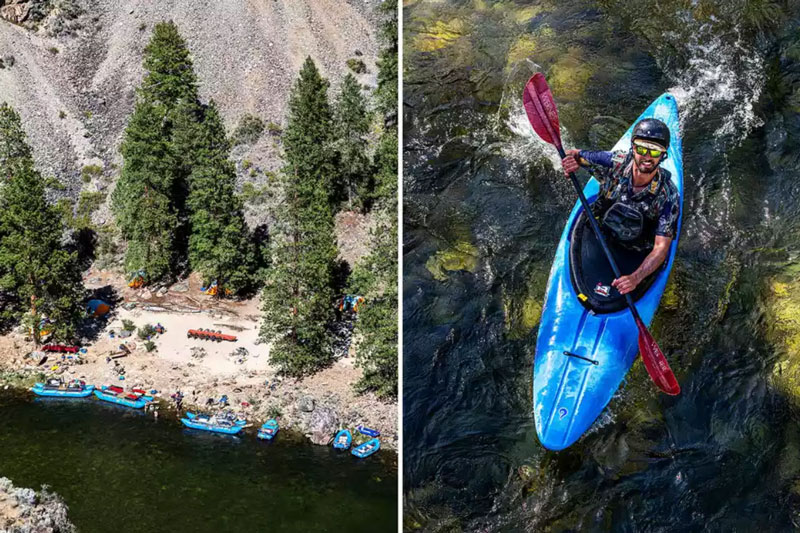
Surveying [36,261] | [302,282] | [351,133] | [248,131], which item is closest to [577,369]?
[302,282]

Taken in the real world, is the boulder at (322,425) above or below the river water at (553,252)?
below

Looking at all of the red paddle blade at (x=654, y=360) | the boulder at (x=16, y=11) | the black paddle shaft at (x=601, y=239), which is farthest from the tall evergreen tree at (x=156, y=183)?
the red paddle blade at (x=654, y=360)

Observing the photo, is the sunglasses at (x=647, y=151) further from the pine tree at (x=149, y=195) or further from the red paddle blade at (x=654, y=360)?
the pine tree at (x=149, y=195)

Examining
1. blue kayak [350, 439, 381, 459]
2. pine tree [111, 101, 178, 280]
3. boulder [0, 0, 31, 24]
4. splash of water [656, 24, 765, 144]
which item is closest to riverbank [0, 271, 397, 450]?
blue kayak [350, 439, 381, 459]

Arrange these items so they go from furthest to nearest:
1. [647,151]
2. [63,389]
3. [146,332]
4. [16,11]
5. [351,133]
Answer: [16,11] → [351,133] → [146,332] → [63,389] → [647,151]

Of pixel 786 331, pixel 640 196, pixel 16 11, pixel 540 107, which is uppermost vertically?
pixel 540 107

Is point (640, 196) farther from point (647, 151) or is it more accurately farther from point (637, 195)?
point (647, 151)

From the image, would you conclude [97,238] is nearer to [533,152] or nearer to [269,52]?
[269,52]

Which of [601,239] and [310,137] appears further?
[310,137]
